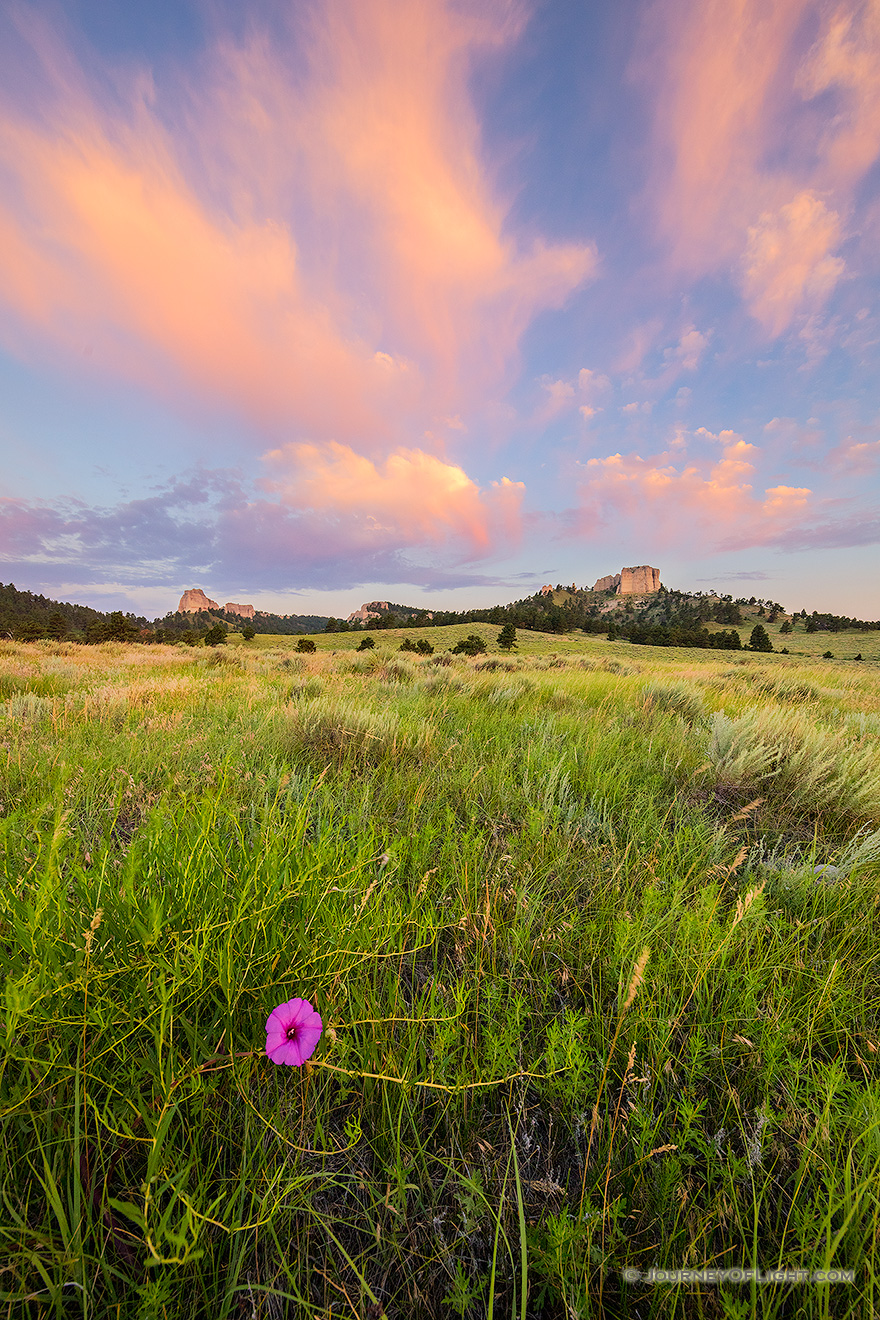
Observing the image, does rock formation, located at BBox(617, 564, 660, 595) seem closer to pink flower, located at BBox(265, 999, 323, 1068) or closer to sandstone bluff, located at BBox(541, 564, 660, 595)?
sandstone bluff, located at BBox(541, 564, 660, 595)

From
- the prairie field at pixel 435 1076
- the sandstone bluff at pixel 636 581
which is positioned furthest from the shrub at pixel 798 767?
the sandstone bluff at pixel 636 581

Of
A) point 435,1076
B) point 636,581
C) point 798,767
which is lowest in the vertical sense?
point 435,1076

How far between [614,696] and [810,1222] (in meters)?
5.66

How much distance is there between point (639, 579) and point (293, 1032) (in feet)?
605

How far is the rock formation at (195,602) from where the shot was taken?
169125 millimetres

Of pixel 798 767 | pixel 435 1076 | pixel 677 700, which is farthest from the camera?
pixel 677 700

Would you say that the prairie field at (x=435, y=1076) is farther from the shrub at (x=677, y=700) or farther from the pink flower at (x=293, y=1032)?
the shrub at (x=677, y=700)

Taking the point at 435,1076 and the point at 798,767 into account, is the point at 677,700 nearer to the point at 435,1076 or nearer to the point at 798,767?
the point at 798,767

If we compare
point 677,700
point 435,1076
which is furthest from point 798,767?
point 435,1076

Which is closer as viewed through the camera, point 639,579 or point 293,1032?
point 293,1032

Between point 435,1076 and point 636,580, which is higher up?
point 636,580

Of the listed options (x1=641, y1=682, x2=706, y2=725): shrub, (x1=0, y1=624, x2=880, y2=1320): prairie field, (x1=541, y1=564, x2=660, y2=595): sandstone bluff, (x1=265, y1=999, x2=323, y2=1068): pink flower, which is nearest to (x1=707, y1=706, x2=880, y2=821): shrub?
(x1=0, y1=624, x2=880, y2=1320): prairie field

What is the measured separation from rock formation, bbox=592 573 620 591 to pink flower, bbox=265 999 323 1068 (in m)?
184

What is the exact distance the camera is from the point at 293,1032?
1023 mm
